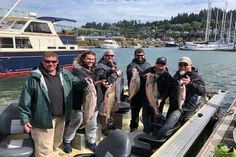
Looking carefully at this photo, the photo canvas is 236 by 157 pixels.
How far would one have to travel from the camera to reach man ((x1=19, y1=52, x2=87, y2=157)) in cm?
379

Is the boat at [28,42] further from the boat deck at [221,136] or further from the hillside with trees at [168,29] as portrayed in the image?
the hillside with trees at [168,29]

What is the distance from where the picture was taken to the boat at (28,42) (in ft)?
61.0

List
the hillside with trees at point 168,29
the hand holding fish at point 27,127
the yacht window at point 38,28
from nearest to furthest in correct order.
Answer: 1. the hand holding fish at point 27,127
2. the yacht window at point 38,28
3. the hillside with trees at point 168,29

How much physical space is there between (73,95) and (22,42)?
16149mm

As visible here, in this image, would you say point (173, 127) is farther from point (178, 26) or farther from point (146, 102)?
point (178, 26)

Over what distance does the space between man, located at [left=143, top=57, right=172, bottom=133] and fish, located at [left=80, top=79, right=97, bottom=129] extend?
1.21 m

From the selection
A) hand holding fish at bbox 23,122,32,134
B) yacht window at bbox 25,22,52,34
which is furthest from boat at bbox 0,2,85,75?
hand holding fish at bbox 23,122,32,134

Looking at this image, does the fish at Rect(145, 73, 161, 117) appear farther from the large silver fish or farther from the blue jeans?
the blue jeans

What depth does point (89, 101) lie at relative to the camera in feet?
14.9

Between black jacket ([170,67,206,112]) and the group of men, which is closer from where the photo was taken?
the group of men

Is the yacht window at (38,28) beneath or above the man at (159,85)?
above

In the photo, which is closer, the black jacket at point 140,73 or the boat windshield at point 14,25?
the black jacket at point 140,73

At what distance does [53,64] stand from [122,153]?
4.49ft

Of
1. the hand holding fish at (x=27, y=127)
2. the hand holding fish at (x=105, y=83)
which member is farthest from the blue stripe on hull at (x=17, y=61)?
the hand holding fish at (x=27, y=127)
